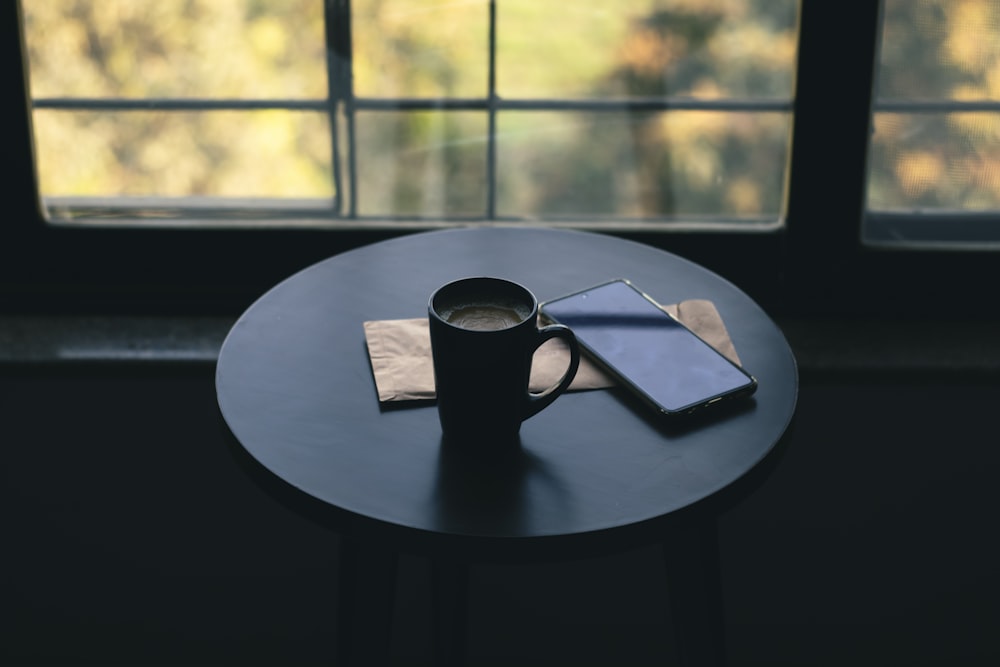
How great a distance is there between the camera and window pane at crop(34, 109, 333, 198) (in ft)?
4.91

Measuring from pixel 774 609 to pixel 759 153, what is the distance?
26.7 inches

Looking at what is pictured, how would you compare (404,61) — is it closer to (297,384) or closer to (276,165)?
(276,165)

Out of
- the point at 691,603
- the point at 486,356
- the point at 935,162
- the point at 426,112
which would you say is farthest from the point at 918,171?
the point at 486,356

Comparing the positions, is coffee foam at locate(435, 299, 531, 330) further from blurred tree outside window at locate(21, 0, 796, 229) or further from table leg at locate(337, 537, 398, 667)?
blurred tree outside window at locate(21, 0, 796, 229)

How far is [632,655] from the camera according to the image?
163 centimetres

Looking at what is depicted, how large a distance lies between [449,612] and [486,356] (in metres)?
0.43

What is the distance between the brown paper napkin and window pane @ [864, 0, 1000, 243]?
568 millimetres

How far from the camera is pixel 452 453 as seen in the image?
0.88m

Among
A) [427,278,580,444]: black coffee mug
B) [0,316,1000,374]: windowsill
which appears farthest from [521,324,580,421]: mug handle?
[0,316,1000,374]: windowsill

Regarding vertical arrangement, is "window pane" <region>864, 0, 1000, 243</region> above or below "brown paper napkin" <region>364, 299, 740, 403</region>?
above

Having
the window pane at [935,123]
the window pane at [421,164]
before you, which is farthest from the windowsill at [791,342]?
the window pane at [421,164]

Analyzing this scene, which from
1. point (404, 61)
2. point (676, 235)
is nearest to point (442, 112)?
point (404, 61)

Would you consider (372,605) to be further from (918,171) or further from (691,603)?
(918,171)

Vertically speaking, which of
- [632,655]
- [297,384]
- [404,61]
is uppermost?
[404,61]
